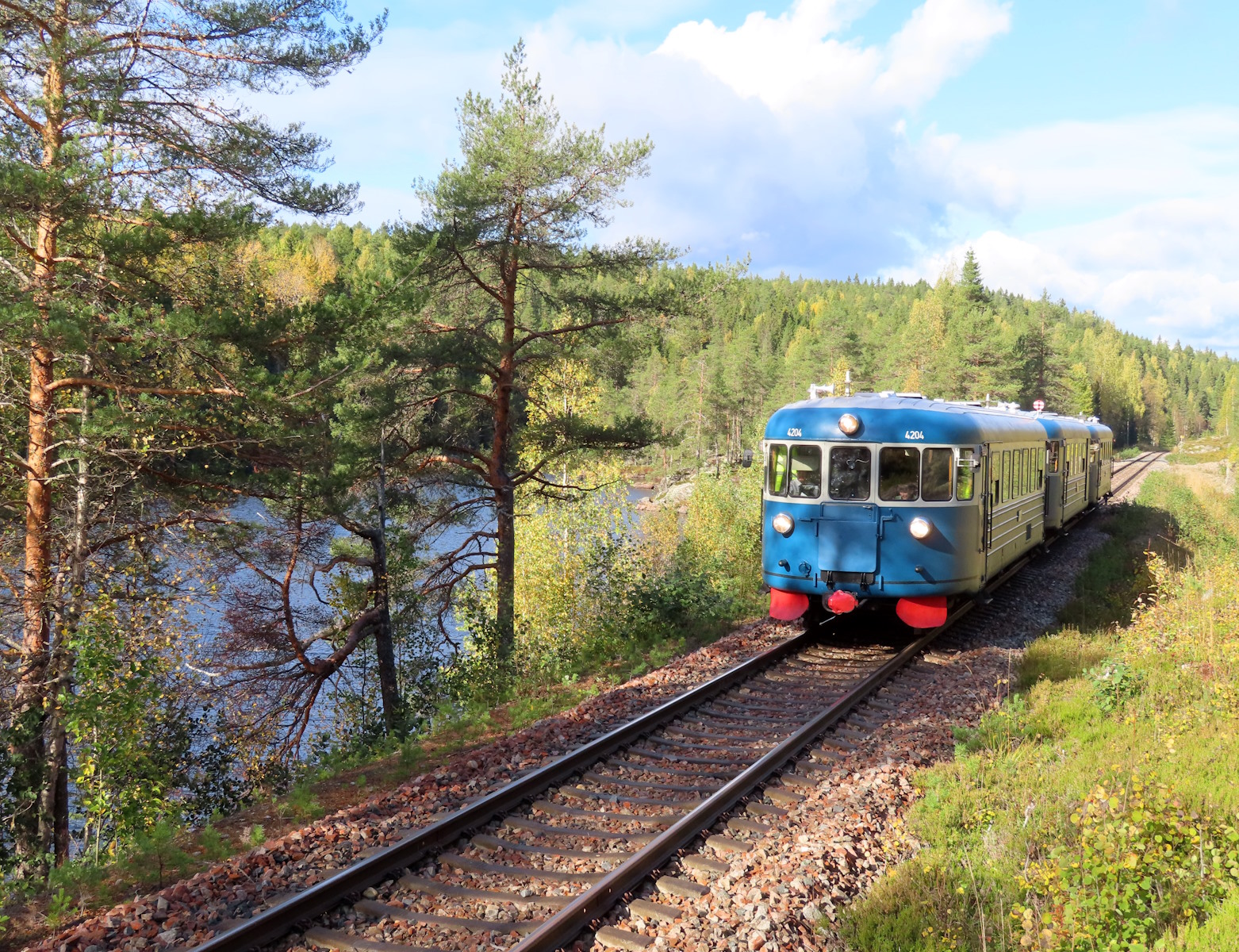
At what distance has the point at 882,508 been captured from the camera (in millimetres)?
10469

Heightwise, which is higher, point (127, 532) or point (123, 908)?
point (127, 532)

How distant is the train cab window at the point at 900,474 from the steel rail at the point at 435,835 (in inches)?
135

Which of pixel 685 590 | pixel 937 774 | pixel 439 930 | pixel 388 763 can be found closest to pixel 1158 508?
pixel 685 590

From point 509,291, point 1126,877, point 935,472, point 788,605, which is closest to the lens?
point 1126,877

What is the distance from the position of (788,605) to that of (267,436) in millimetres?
6658

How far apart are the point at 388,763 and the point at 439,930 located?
345 cm

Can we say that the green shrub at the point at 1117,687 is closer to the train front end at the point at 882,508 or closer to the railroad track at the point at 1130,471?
the train front end at the point at 882,508

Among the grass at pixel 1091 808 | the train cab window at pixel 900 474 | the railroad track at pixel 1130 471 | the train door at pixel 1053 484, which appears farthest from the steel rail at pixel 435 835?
the railroad track at pixel 1130 471

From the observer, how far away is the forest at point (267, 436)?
852cm

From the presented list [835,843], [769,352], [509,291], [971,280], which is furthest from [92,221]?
[769,352]

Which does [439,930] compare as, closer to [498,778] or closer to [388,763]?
[498,778]

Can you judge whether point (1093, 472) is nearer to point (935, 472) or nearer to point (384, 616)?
point (935, 472)

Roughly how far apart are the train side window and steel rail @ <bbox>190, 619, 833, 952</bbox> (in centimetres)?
323

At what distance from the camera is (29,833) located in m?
8.62
